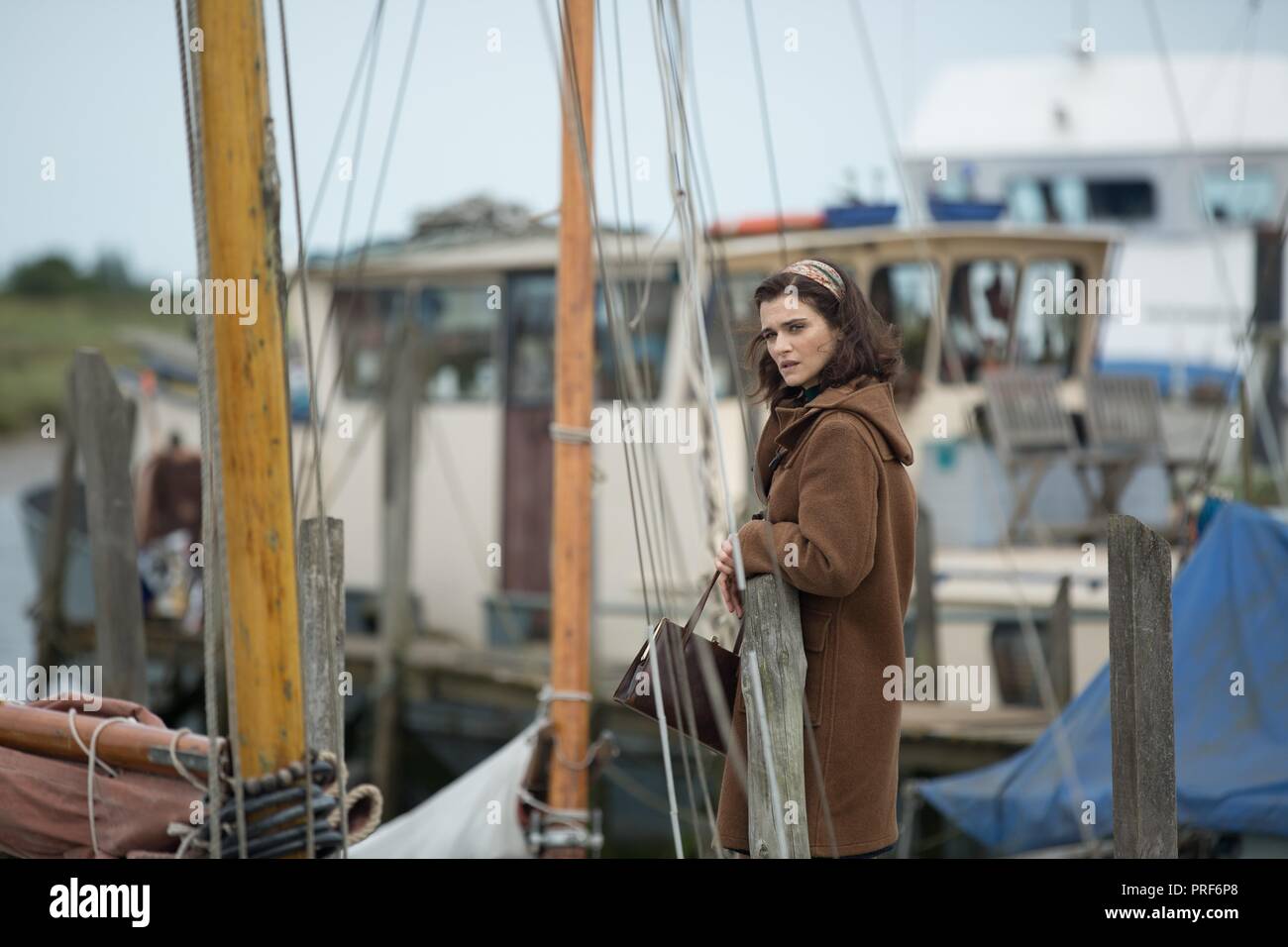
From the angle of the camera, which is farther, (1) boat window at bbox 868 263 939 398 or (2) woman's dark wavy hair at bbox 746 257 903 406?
(1) boat window at bbox 868 263 939 398

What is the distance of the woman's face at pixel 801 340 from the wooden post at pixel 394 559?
770 centimetres

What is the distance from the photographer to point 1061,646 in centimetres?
849

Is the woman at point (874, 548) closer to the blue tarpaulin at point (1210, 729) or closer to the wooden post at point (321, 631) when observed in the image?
the wooden post at point (321, 631)

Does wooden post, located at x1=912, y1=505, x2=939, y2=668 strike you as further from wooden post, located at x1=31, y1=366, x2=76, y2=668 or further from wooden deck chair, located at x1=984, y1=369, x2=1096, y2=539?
wooden post, located at x1=31, y1=366, x2=76, y2=668

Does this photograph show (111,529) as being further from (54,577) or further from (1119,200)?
(1119,200)

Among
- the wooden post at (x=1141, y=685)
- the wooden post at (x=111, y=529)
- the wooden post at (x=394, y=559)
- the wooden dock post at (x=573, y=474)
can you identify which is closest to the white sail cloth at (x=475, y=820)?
the wooden dock post at (x=573, y=474)

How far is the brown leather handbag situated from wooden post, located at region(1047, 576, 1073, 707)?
5489 millimetres

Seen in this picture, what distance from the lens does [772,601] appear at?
3.07m

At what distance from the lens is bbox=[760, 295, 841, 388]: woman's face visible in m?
3.08

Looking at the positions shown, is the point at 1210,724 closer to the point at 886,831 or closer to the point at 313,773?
the point at 886,831

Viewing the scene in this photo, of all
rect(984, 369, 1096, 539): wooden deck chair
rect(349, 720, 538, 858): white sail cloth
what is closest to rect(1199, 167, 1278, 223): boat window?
rect(984, 369, 1096, 539): wooden deck chair

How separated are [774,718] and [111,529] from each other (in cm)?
469
